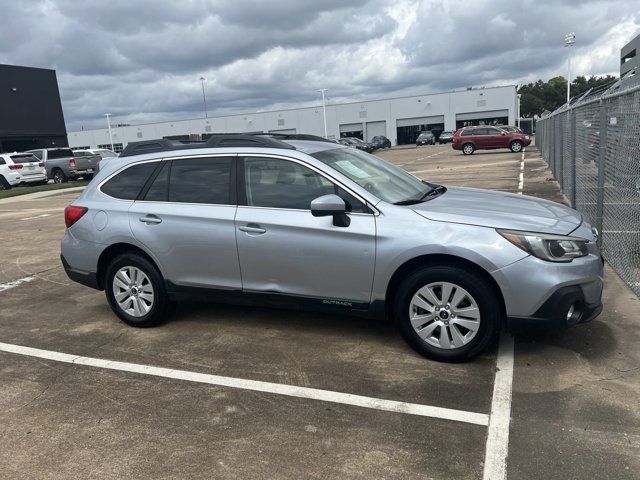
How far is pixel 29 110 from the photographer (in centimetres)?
4466

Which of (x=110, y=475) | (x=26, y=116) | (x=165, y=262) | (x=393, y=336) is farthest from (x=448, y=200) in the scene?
(x=26, y=116)

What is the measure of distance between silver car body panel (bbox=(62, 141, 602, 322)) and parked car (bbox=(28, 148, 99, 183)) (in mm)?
23445

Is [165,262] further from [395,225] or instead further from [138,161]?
[395,225]

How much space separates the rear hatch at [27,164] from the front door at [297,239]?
78.1 ft

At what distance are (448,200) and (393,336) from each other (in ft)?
4.10

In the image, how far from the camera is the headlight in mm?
3736

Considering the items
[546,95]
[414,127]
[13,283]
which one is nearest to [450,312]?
[13,283]

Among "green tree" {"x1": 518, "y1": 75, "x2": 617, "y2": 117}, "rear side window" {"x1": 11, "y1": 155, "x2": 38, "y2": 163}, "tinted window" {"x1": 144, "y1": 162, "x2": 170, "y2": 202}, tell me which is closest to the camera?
"tinted window" {"x1": 144, "y1": 162, "x2": 170, "y2": 202}

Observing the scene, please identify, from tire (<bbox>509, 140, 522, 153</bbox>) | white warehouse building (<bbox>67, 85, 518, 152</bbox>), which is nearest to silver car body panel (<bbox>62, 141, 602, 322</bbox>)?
tire (<bbox>509, 140, 522, 153</bbox>)

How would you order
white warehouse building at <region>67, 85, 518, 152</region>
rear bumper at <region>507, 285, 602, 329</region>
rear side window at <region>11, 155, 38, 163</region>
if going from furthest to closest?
white warehouse building at <region>67, 85, 518, 152</region>
rear side window at <region>11, 155, 38, 163</region>
rear bumper at <region>507, 285, 602, 329</region>

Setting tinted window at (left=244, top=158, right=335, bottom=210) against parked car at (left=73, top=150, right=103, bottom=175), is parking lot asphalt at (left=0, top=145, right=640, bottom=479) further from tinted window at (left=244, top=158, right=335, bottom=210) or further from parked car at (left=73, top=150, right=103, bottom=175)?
parked car at (left=73, top=150, right=103, bottom=175)

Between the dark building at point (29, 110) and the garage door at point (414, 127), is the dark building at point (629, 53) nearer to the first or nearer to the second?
the garage door at point (414, 127)

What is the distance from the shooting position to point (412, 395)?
3.61 meters

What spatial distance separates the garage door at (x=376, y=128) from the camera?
75.3 metres
